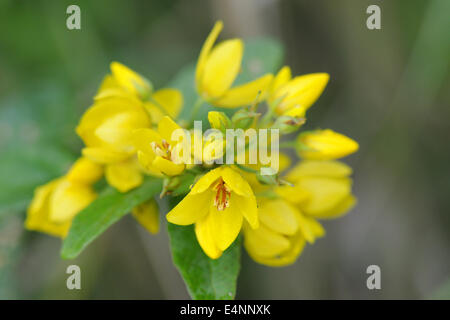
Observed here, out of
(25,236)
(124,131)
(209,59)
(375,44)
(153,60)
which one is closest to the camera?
(124,131)

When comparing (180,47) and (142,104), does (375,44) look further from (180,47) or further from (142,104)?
(142,104)

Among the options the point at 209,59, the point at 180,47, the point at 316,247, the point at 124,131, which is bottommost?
the point at 316,247

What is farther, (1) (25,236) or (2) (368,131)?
(2) (368,131)

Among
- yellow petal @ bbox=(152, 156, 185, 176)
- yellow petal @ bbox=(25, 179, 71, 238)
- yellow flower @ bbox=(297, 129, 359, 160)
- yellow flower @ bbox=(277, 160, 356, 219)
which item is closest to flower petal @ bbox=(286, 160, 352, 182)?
yellow flower @ bbox=(277, 160, 356, 219)

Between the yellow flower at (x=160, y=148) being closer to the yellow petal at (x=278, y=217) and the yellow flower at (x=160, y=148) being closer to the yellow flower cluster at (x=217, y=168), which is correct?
the yellow flower cluster at (x=217, y=168)

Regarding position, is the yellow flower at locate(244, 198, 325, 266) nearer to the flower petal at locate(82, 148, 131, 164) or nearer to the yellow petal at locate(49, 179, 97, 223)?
the flower petal at locate(82, 148, 131, 164)

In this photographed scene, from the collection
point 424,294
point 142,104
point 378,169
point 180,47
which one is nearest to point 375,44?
point 378,169

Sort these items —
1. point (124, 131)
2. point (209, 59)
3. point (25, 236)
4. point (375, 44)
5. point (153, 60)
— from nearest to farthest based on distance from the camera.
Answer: point (124, 131), point (209, 59), point (25, 236), point (375, 44), point (153, 60)
